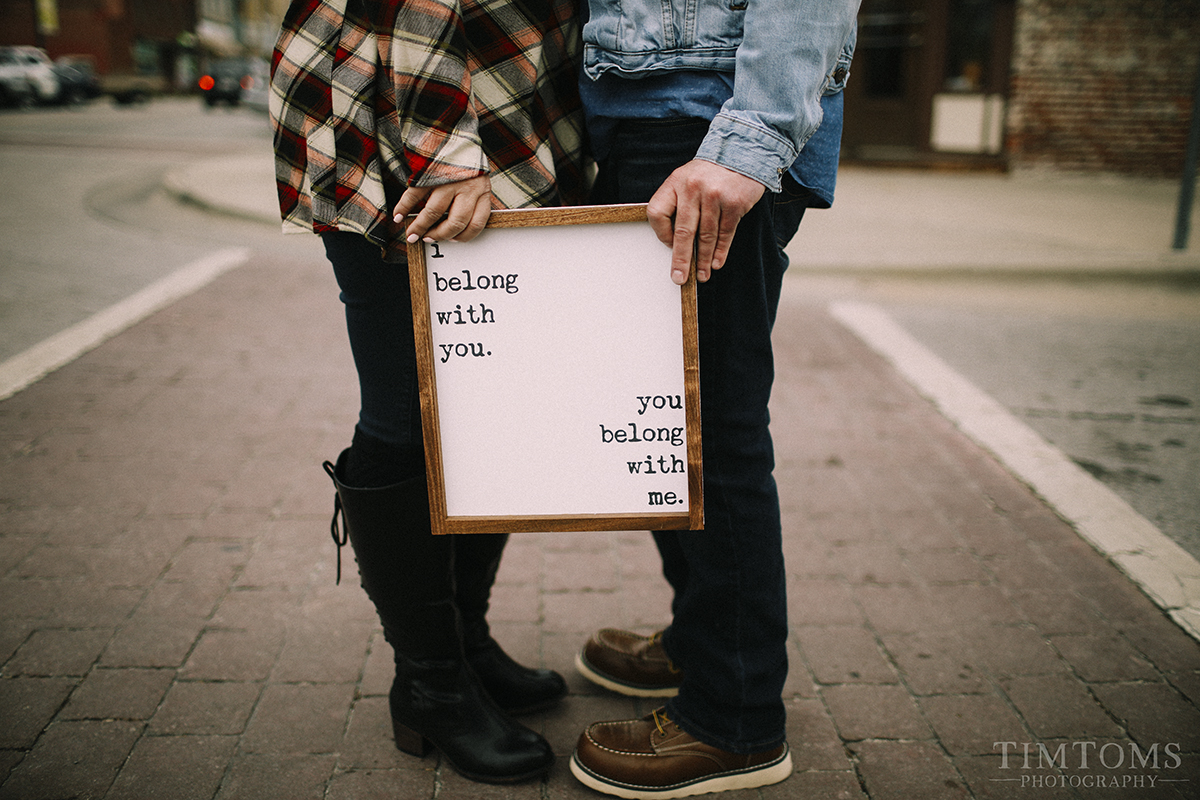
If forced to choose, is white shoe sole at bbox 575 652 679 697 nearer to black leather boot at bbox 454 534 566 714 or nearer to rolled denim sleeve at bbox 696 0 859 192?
black leather boot at bbox 454 534 566 714

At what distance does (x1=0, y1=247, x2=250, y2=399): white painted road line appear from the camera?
3.58 meters

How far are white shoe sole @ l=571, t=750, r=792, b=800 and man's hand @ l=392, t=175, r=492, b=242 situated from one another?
1.06 metres

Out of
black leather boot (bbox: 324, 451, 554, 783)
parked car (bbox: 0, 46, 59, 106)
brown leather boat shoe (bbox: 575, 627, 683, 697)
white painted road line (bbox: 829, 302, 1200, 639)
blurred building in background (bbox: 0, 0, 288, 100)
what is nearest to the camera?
black leather boot (bbox: 324, 451, 554, 783)

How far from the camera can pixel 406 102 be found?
1300mm

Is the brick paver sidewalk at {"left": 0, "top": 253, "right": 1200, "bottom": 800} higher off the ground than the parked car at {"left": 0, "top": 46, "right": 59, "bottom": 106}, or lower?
lower

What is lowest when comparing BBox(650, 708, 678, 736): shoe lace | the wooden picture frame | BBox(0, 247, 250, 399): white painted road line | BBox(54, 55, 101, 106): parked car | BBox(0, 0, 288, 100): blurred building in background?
BBox(650, 708, 678, 736): shoe lace

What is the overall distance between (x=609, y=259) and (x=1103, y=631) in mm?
1639

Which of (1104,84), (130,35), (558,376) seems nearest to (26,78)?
(130,35)

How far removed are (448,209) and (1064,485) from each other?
2.46 meters

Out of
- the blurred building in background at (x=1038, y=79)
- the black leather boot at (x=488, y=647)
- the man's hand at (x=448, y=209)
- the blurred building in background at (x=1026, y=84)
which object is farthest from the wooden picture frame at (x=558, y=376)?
the blurred building in background at (x=1038, y=79)

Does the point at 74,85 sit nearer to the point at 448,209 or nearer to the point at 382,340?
the point at 382,340

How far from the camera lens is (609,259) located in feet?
4.41

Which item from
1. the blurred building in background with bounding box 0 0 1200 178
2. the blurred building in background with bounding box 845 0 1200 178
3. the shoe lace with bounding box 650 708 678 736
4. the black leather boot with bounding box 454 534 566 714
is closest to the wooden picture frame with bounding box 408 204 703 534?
the black leather boot with bounding box 454 534 566 714

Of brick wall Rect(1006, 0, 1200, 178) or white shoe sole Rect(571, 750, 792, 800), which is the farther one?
brick wall Rect(1006, 0, 1200, 178)
